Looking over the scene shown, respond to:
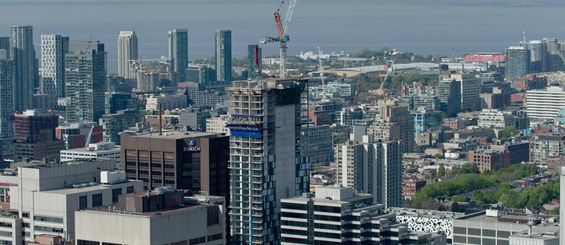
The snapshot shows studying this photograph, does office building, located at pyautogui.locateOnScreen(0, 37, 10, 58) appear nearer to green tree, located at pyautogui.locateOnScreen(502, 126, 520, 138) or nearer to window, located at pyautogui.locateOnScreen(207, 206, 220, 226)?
green tree, located at pyautogui.locateOnScreen(502, 126, 520, 138)

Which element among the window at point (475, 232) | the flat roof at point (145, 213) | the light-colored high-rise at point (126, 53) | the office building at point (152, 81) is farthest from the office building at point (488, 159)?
the light-colored high-rise at point (126, 53)

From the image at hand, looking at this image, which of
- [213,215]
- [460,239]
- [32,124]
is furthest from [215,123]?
[213,215]

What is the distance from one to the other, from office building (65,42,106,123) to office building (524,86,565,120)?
20233mm

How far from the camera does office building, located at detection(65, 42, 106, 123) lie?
7150 cm

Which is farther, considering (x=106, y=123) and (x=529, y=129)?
(x=529, y=129)

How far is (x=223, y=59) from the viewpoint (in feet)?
309

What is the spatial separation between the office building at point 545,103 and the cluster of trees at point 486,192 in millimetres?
22385

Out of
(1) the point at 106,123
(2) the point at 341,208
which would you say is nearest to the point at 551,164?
(1) the point at 106,123

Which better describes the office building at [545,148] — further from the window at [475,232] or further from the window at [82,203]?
the window at [82,203]

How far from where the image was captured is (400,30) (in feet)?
485

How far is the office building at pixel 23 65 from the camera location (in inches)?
3076

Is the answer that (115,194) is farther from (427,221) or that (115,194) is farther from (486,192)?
(486,192)

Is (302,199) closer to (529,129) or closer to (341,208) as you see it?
(341,208)

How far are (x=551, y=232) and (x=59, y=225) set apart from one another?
7.55 metres
